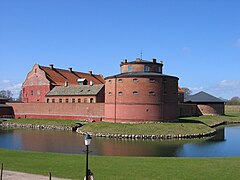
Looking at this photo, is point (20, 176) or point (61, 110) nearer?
point (20, 176)

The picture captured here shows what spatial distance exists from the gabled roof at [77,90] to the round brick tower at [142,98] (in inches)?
338

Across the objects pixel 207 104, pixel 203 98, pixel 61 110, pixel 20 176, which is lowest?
pixel 20 176

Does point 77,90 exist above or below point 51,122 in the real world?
above

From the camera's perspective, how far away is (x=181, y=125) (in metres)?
31.4

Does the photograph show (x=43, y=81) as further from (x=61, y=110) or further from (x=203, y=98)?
(x=203, y=98)

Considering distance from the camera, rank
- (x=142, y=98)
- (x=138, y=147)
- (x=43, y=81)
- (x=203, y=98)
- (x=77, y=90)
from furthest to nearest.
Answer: (x=203, y=98)
(x=43, y=81)
(x=77, y=90)
(x=142, y=98)
(x=138, y=147)

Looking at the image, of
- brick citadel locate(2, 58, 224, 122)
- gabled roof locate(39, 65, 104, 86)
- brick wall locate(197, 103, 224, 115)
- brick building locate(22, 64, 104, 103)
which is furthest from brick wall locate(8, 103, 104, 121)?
brick wall locate(197, 103, 224, 115)

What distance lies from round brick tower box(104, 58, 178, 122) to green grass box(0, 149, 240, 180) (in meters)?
19.2

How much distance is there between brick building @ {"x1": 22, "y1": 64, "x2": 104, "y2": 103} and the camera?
50031 mm

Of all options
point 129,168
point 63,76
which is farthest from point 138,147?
point 63,76

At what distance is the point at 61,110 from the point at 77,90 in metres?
4.47

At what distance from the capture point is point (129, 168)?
1227cm

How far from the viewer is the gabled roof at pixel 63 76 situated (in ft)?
168

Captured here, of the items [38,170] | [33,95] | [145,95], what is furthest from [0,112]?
[38,170]
